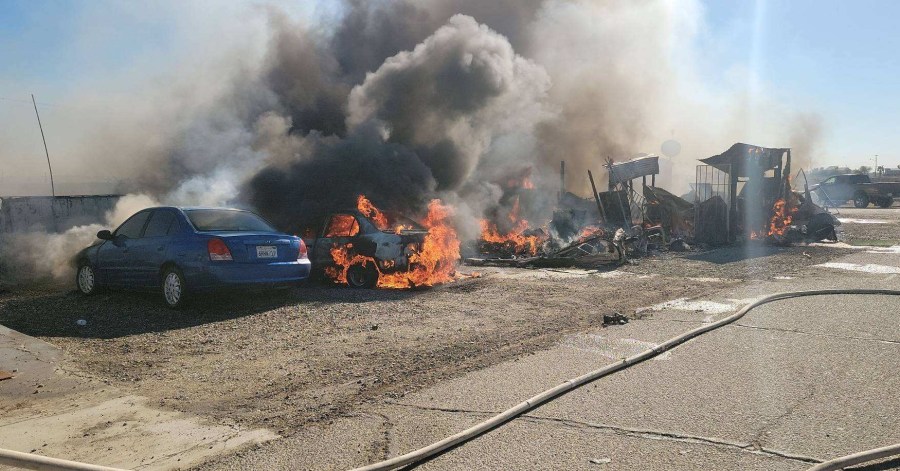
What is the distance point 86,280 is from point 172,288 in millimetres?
2329

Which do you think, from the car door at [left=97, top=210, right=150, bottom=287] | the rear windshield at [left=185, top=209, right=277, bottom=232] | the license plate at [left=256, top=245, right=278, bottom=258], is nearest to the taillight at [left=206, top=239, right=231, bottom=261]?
the license plate at [left=256, top=245, right=278, bottom=258]

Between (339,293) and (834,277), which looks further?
(834,277)

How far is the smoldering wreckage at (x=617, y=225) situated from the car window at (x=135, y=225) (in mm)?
2443

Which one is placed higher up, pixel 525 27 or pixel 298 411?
pixel 525 27

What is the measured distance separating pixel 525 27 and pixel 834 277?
62.1ft

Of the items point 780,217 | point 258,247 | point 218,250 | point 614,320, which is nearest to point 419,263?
point 258,247

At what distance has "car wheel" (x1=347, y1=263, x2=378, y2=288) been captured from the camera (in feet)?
32.5

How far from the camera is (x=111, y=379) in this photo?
17.1 feet

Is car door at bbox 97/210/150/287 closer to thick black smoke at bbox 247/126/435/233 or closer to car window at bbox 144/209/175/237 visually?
car window at bbox 144/209/175/237

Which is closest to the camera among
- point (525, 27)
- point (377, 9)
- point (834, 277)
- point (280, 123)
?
point (834, 277)

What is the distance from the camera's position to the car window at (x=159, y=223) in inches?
333

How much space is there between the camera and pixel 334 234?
33.5 feet

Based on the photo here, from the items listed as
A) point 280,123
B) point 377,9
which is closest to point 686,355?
point 280,123

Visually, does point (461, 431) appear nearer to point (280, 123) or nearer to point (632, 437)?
point (632, 437)
